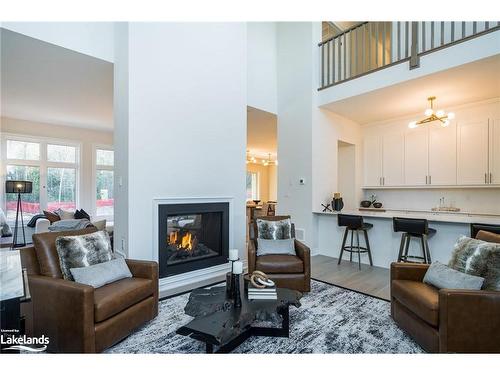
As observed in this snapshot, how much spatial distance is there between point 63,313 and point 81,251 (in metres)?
0.52

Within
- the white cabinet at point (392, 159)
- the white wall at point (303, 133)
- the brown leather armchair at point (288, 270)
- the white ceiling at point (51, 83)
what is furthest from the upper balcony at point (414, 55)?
the white ceiling at point (51, 83)

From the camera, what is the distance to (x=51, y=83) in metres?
4.28

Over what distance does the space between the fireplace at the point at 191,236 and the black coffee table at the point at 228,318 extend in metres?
1.21

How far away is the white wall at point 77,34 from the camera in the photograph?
293 cm

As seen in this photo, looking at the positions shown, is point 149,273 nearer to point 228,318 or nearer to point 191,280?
point 228,318

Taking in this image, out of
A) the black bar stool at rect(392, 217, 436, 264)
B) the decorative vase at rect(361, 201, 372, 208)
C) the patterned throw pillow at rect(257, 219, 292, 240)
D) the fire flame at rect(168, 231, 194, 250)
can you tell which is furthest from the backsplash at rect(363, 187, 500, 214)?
the fire flame at rect(168, 231, 194, 250)

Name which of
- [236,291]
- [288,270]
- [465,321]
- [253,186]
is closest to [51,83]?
[236,291]

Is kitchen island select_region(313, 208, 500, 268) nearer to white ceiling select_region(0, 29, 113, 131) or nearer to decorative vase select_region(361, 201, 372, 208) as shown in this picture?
decorative vase select_region(361, 201, 372, 208)

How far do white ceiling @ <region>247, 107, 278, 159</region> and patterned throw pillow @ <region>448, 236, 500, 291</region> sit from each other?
403 centimetres

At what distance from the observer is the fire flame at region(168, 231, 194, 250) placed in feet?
11.1

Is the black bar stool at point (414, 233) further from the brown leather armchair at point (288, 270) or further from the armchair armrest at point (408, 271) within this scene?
the brown leather armchair at point (288, 270)

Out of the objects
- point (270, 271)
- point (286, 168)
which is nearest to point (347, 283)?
point (270, 271)

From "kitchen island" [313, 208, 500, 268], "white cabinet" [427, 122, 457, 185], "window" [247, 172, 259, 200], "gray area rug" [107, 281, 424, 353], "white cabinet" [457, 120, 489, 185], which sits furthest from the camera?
"window" [247, 172, 259, 200]
